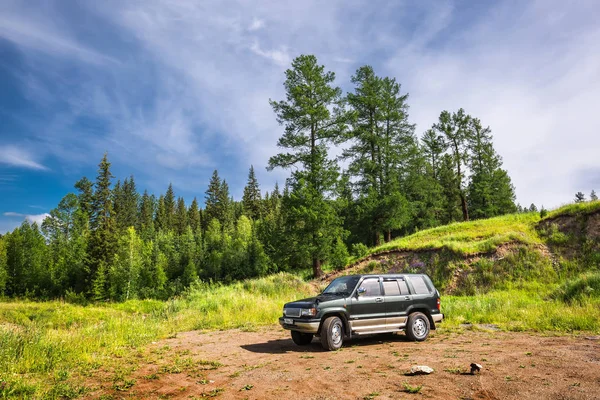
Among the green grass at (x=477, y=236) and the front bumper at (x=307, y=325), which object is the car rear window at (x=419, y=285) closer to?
the front bumper at (x=307, y=325)

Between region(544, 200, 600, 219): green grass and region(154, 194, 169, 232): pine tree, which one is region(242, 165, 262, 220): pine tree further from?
region(544, 200, 600, 219): green grass

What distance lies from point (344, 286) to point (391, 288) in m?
1.53

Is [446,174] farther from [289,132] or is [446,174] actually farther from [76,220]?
[76,220]

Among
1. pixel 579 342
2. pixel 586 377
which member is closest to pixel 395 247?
pixel 579 342

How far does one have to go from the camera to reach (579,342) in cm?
948

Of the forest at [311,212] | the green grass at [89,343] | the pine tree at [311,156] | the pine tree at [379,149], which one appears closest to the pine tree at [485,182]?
the forest at [311,212]

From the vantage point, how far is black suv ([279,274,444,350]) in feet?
33.8

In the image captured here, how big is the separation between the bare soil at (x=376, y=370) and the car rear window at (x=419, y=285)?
150 centimetres

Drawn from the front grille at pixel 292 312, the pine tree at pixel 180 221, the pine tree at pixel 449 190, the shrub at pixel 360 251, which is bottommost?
the front grille at pixel 292 312

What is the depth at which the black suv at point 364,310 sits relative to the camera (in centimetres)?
1030

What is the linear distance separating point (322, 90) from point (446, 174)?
25527mm

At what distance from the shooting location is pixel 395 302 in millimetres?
11422

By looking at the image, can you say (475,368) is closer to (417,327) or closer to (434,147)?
(417,327)

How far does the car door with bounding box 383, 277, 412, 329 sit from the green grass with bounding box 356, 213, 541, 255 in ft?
54.6
